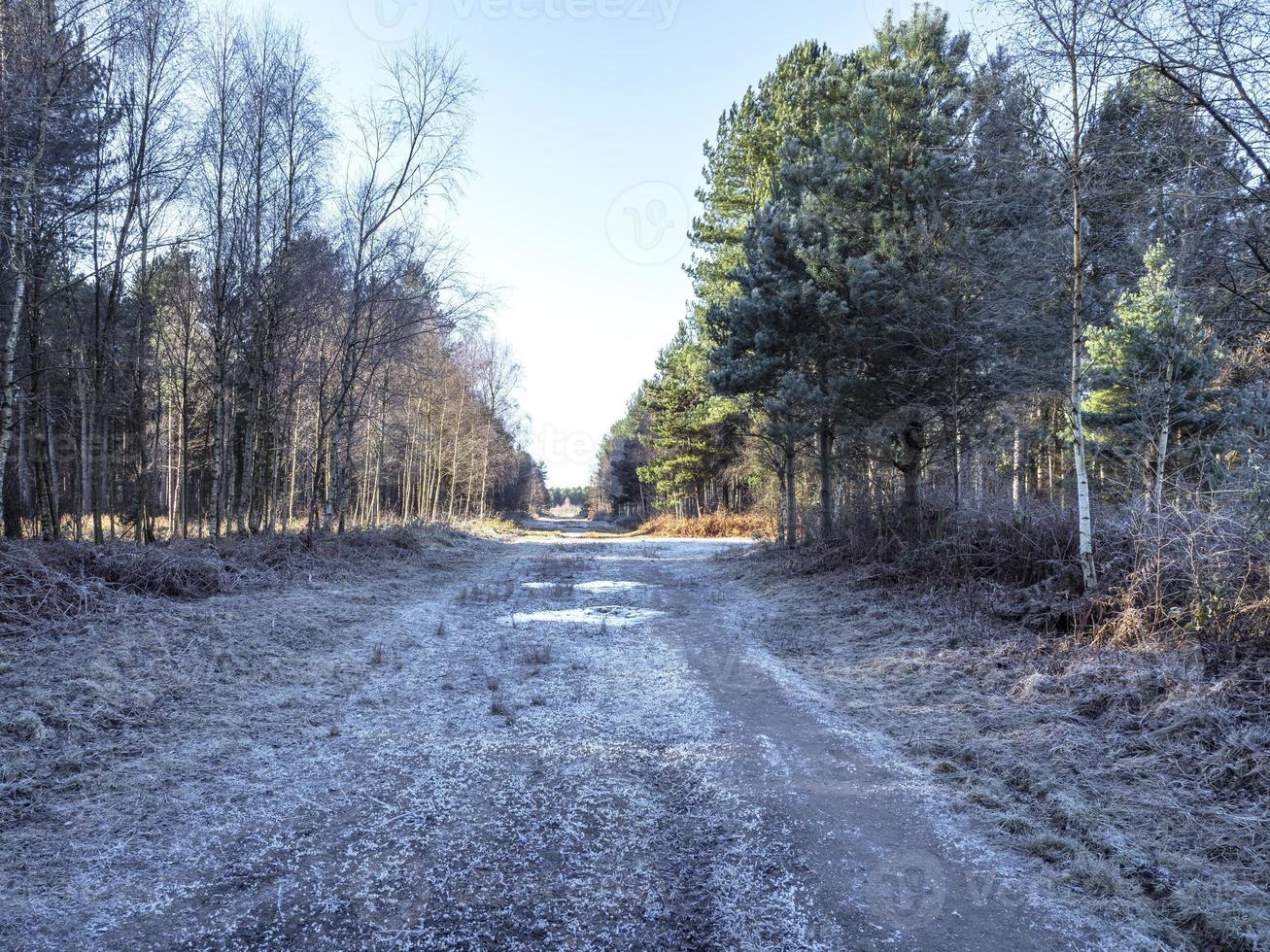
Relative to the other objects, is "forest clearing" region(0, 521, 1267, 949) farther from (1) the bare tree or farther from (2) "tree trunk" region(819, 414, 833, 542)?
(2) "tree trunk" region(819, 414, 833, 542)

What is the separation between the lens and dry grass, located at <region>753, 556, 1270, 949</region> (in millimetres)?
2910

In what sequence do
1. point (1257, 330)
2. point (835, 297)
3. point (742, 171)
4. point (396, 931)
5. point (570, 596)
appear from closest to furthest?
point (396, 931) < point (1257, 330) < point (570, 596) < point (835, 297) < point (742, 171)

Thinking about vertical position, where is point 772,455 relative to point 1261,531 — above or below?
above

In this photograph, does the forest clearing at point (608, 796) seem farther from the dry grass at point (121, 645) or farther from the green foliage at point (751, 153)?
the green foliage at point (751, 153)

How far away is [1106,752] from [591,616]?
272 inches

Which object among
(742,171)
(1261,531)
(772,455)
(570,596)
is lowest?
(570,596)

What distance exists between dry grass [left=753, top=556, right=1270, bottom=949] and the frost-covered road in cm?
37

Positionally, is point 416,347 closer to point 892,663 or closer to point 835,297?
point 835,297

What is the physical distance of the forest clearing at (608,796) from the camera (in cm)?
271

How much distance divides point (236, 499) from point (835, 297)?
16833 millimetres

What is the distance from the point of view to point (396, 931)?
8.52 ft

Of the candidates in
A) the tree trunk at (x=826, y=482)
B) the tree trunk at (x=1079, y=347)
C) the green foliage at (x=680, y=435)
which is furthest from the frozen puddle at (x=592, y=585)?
the green foliage at (x=680, y=435)

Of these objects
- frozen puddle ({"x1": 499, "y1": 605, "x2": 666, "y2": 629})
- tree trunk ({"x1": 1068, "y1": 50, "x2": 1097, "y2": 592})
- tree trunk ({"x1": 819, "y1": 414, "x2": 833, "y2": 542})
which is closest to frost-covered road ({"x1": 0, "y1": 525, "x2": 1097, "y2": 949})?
frozen puddle ({"x1": 499, "y1": 605, "x2": 666, "y2": 629})

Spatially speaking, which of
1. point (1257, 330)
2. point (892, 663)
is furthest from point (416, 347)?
point (1257, 330)
